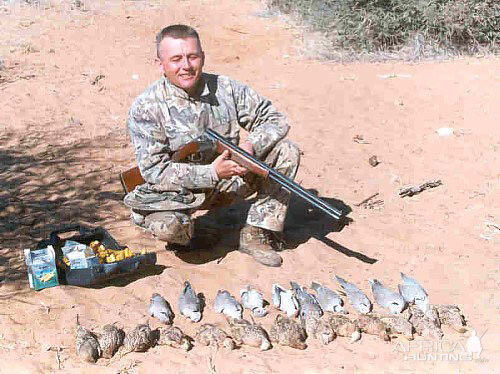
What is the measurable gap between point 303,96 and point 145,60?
2.65 meters

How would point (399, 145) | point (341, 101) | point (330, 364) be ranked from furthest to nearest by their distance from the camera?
point (341, 101), point (399, 145), point (330, 364)

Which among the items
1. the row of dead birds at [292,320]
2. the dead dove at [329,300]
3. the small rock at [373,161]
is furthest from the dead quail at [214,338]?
the small rock at [373,161]

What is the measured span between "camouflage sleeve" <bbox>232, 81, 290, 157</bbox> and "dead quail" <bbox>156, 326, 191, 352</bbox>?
4.84 feet

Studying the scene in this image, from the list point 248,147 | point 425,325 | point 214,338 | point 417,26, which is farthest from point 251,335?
point 417,26

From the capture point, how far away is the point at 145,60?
33.0 feet

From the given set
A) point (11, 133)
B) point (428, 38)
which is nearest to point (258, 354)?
point (11, 133)

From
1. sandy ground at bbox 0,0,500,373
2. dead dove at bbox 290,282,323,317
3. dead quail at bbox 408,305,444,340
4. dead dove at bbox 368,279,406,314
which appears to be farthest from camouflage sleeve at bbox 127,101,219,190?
dead quail at bbox 408,305,444,340

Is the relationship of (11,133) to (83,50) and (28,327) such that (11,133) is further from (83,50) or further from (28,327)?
(28,327)

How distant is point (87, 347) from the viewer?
4.01m

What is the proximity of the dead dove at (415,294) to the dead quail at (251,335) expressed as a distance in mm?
1027

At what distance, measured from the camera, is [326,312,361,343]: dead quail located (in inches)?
171

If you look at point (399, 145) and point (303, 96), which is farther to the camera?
point (303, 96)

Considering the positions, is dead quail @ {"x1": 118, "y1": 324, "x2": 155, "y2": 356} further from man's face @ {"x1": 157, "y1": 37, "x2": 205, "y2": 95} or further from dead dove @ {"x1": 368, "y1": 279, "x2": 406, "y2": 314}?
man's face @ {"x1": 157, "y1": 37, "x2": 205, "y2": 95}

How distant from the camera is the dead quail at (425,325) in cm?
437
